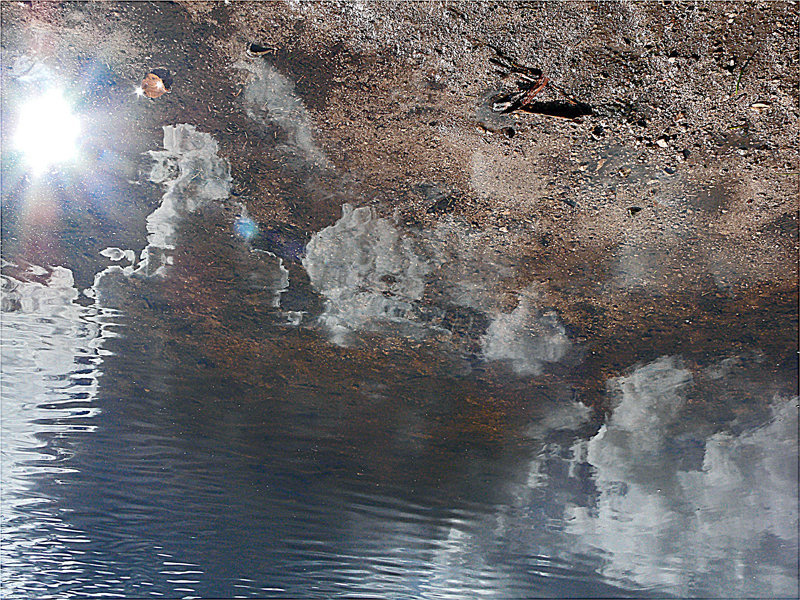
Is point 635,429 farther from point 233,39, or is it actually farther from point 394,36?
point 233,39

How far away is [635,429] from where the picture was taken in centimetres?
213

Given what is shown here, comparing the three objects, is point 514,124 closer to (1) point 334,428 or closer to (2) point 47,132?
(1) point 334,428

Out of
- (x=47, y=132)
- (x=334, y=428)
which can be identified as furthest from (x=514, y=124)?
(x=47, y=132)

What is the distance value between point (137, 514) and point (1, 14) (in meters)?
2.11

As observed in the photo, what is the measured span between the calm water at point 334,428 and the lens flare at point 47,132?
8.6 inches

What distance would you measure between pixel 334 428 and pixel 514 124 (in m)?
1.50

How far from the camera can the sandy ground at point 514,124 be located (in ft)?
4.79

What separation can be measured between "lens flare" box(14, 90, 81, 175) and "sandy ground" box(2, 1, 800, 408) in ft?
0.28

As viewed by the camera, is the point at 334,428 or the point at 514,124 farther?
the point at 334,428

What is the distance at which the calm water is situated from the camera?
6.03ft

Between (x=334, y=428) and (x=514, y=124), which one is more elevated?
(x=514, y=124)

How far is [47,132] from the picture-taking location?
1639 mm

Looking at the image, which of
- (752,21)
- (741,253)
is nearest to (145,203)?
(752,21)

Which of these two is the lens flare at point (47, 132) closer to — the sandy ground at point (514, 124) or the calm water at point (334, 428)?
the sandy ground at point (514, 124)
